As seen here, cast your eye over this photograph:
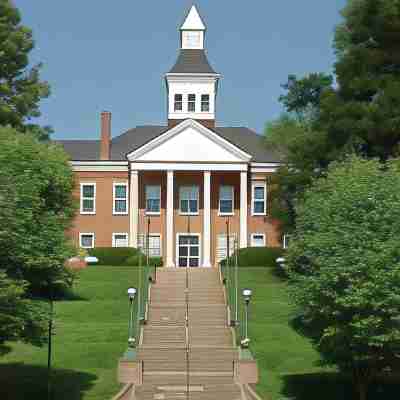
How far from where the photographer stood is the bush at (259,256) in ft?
202

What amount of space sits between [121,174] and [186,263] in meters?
7.69

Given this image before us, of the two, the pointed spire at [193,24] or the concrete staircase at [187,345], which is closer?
the concrete staircase at [187,345]

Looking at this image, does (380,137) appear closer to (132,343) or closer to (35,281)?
(132,343)

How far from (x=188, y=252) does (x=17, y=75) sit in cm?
1775

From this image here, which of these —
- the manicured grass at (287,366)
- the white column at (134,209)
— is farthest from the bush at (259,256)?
the manicured grass at (287,366)

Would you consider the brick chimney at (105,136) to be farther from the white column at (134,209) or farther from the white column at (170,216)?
the white column at (170,216)

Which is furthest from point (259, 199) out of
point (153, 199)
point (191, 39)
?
point (191, 39)

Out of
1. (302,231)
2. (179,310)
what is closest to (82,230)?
(179,310)

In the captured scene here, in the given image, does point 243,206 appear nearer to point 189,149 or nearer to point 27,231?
point 189,149

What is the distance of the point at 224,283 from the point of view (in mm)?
53562

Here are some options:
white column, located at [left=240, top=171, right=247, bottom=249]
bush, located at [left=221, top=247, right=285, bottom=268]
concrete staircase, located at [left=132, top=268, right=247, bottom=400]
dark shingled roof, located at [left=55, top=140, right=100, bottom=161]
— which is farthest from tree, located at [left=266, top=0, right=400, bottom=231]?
dark shingled roof, located at [left=55, top=140, right=100, bottom=161]

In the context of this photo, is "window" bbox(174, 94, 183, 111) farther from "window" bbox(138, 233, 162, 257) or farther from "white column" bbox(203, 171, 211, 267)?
"window" bbox(138, 233, 162, 257)

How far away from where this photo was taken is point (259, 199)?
223 feet

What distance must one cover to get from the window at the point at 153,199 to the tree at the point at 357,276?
3248cm
